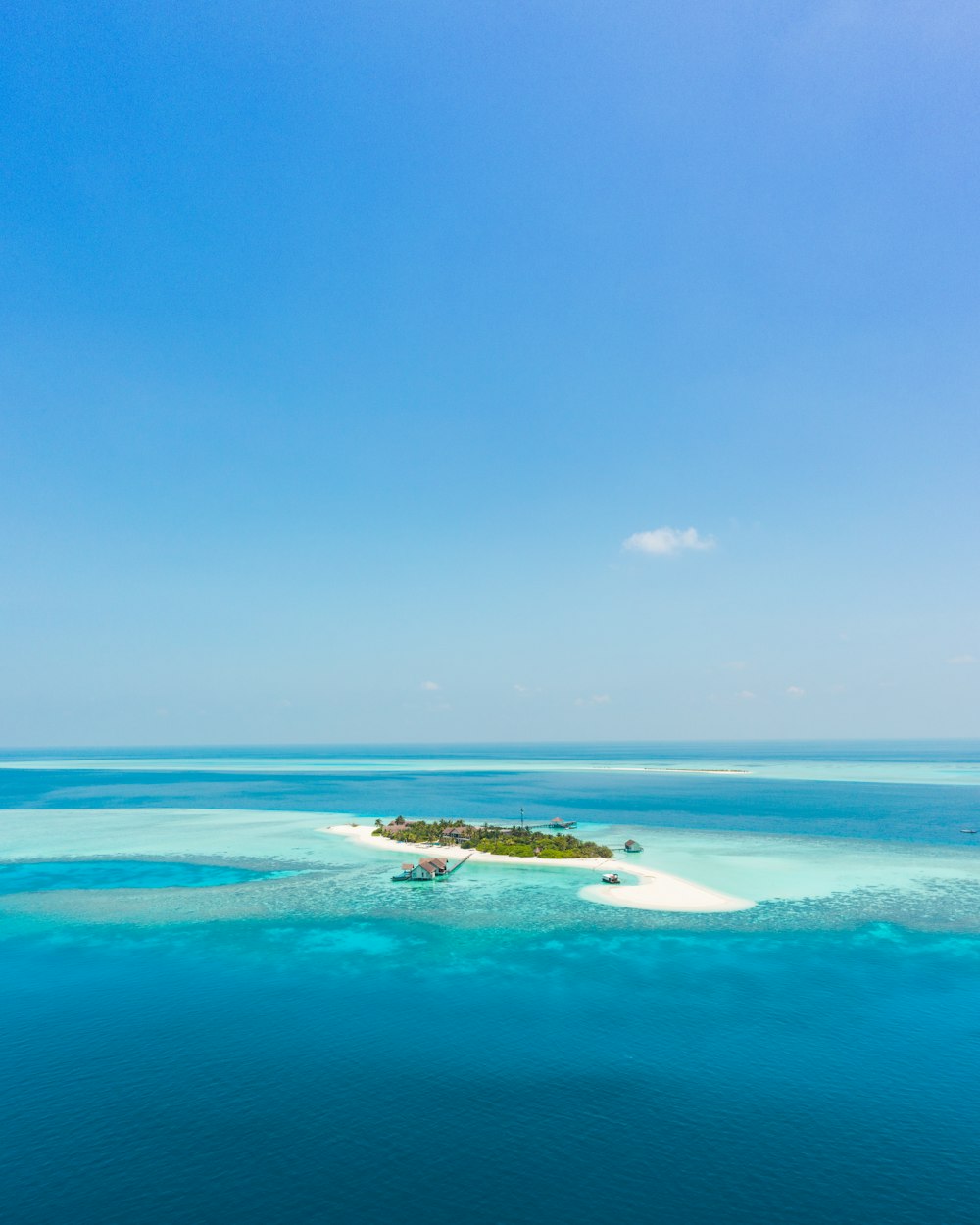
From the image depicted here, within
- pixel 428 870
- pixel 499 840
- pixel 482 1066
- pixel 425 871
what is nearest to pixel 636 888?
pixel 428 870

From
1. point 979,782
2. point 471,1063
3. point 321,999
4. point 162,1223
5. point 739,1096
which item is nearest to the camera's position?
point 162,1223

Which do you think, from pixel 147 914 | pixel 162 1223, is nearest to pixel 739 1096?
pixel 162 1223

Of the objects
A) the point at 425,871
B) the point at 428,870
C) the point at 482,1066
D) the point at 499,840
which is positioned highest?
the point at 499,840

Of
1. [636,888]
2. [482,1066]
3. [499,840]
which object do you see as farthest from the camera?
[499,840]

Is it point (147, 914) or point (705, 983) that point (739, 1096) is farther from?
point (147, 914)

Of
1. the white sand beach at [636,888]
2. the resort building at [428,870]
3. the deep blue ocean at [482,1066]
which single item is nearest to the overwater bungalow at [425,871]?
the resort building at [428,870]

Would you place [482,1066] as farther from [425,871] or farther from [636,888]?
[425,871]

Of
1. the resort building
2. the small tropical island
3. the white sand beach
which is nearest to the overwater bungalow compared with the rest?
the resort building
